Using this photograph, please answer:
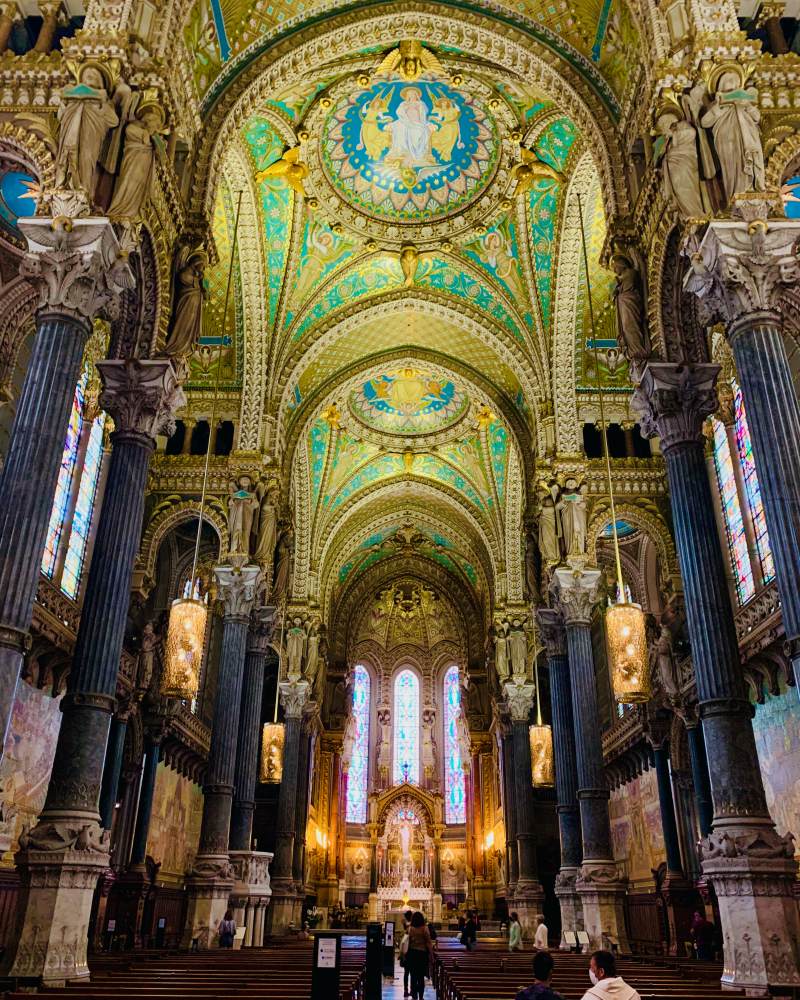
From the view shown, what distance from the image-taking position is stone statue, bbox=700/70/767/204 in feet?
28.6

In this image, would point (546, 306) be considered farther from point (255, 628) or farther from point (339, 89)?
point (255, 628)

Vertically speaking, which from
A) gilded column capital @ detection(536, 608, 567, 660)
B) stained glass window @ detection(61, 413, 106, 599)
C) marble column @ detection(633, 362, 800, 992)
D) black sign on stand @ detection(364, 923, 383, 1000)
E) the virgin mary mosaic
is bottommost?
black sign on stand @ detection(364, 923, 383, 1000)

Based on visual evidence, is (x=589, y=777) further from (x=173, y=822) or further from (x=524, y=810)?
(x=173, y=822)

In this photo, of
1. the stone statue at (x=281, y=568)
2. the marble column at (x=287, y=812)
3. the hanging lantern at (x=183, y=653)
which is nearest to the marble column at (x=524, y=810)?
the marble column at (x=287, y=812)

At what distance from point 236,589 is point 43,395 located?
9.29 m

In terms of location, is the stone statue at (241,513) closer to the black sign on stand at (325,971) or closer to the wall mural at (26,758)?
the wall mural at (26,758)

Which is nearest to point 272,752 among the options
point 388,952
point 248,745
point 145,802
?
point 145,802

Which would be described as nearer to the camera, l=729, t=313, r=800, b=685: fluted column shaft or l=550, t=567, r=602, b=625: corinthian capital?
l=729, t=313, r=800, b=685: fluted column shaft

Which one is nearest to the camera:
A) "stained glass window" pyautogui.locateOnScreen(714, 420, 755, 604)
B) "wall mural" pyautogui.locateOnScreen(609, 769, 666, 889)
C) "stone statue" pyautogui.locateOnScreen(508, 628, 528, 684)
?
"stained glass window" pyautogui.locateOnScreen(714, 420, 755, 604)

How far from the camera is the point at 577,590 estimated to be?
1678 centimetres

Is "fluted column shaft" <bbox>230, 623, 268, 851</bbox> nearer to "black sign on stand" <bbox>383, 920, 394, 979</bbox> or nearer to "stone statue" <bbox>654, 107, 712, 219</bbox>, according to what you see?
"black sign on stand" <bbox>383, 920, 394, 979</bbox>

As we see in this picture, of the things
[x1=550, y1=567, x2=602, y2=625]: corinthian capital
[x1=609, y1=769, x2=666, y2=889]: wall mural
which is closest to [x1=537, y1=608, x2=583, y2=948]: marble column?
[x1=550, y1=567, x2=602, y2=625]: corinthian capital

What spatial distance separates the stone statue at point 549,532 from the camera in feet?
56.0

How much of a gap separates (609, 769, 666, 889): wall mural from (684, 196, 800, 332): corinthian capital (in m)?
14.1
